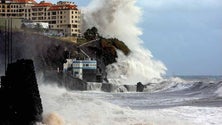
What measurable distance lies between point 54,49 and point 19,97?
7623 centimetres

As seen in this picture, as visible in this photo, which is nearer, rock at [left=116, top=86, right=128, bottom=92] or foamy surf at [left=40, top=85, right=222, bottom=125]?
foamy surf at [left=40, top=85, right=222, bottom=125]

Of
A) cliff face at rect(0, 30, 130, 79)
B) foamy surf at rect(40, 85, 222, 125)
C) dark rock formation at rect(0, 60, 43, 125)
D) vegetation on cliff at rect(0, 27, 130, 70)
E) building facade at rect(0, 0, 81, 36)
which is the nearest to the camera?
dark rock formation at rect(0, 60, 43, 125)

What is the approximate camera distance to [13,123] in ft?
62.5

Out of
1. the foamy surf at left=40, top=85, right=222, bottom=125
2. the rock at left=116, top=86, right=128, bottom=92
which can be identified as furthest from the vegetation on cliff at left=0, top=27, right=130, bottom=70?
the foamy surf at left=40, top=85, right=222, bottom=125

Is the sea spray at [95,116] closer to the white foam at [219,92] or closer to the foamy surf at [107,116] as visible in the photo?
the foamy surf at [107,116]

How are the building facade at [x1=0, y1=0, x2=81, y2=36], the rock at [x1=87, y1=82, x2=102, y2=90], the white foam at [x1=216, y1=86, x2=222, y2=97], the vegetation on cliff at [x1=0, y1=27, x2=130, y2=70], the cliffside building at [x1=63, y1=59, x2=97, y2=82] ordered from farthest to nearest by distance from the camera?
1. the building facade at [x1=0, y1=0, x2=81, y2=36]
2. the vegetation on cliff at [x1=0, y1=27, x2=130, y2=70]
3. the cliffside building at [x1=63, y1=59, x2=97, y2=82]
4. the rock at [x1=87, y1=82, x2=102, y2=90]
5. the white foam at [x1=216, y1=86, x2=222, y2=97]

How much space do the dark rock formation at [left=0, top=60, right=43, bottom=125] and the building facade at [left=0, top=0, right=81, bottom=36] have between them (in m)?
99.3

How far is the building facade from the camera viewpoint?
401ft

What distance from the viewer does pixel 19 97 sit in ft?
63.9

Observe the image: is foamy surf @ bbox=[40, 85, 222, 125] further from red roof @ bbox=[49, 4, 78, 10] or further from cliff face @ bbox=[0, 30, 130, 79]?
red roof @ bbox=[49, 4, 78, 10]

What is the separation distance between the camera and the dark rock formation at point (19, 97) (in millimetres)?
19016

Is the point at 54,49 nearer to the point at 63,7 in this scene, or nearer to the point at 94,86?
the point at 94,86

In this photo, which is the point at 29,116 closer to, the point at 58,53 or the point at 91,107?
the point at 91,107

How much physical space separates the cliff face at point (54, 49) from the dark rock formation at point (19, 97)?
210 ft
